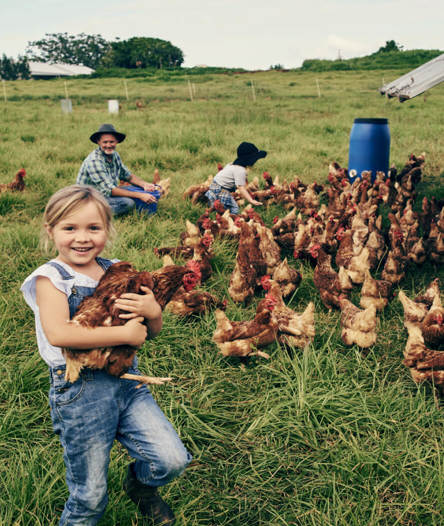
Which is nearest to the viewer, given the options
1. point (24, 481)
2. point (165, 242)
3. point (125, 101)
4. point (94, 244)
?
point (94, 244)

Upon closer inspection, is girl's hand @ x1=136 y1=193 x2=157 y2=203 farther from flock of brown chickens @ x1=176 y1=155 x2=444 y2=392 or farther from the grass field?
flock of brown chickens @ x1=176 y1=155 x2=444 y2=392

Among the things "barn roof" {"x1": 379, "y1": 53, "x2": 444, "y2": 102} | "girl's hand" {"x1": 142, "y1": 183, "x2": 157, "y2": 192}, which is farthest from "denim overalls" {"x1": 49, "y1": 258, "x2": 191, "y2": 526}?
"barn roof" {"x1": 379, "y1": 53, "x2": 444, "y2": 102}

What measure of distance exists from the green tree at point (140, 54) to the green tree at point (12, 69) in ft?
38.4

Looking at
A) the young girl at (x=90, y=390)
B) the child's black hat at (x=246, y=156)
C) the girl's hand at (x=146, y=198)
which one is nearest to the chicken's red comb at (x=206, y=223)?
the girl's hand at (x=146, y=198)

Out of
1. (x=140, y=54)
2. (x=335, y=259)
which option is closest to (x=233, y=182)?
(x=335, y=259)

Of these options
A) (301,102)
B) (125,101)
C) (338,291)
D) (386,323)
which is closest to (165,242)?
(338,291)

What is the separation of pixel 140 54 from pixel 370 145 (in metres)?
51.4

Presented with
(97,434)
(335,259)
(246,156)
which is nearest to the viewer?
(97,434)

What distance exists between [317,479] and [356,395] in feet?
2.26

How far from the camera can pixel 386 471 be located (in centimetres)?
195

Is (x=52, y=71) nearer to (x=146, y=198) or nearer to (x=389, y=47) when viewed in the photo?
(x=389, y=47)

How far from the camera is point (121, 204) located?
17.3 ft

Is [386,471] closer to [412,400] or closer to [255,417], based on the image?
[412,400]

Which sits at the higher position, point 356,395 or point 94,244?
point 94,244
